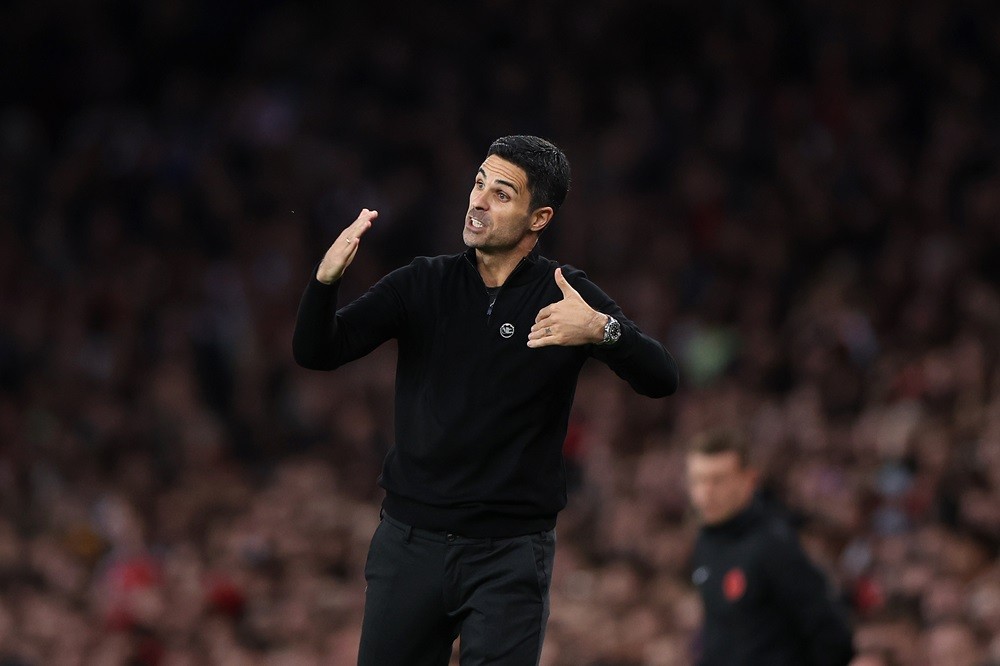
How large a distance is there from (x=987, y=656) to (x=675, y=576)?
6.61 feet

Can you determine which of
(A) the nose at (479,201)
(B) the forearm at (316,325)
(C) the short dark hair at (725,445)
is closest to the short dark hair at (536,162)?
(A) the nose at (479,201)

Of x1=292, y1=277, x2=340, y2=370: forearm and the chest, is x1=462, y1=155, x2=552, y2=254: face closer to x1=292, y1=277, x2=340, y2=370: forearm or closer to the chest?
x1=292, y1=277, x2=340, y2=370: forearm

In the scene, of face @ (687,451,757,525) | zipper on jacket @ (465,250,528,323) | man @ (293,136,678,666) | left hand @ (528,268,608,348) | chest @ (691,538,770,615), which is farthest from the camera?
Result: face @ (687,451,757,525)

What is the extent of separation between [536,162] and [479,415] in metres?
0.68

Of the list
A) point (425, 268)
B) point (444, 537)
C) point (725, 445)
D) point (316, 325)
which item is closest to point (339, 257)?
point (316, 325)

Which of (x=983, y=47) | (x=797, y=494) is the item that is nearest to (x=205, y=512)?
(x=797, y=494)

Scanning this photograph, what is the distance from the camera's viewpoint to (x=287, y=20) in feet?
47.3

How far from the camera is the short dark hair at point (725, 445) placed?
5.64 metres

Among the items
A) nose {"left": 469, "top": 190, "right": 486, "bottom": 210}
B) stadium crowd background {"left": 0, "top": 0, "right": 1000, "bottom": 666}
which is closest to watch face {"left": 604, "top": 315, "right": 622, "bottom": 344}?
nose {"left": 469, "top": 190, "right": 486, "bottom": 210}

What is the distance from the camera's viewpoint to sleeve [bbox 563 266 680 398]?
399 centimetres

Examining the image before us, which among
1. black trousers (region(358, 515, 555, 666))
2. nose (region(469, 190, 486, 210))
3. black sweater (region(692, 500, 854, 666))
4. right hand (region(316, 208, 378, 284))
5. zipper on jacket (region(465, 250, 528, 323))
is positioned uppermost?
nose (region(469, 190, 486, 210))

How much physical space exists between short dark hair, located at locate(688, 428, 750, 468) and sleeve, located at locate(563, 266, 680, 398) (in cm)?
155

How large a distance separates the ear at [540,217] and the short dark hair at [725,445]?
65.4 inches

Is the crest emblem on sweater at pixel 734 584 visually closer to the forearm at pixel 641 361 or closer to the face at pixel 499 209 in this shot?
the forearm at pixel 641 361
